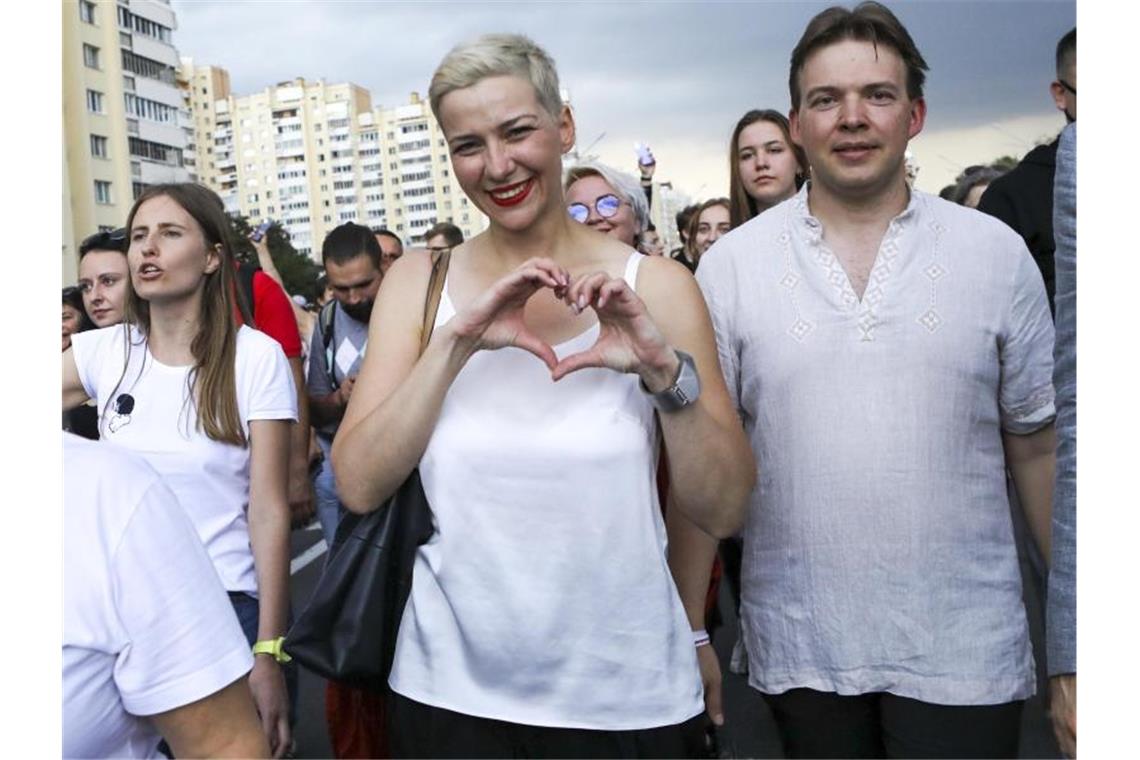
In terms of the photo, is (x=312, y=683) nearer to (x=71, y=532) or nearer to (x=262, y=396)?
(x=262, y=396)

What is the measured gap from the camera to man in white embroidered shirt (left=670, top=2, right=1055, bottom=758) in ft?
8.36

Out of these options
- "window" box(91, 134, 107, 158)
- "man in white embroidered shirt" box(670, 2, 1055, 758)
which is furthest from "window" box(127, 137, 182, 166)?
"man in white embroidered shirt" box(670, 2, 1055, 758)

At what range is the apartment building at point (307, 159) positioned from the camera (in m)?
104

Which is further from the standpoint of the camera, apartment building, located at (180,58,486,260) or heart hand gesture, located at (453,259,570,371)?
apartment building, located at (180,58,486,260)

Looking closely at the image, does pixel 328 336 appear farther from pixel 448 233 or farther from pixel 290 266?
pixel 290 266

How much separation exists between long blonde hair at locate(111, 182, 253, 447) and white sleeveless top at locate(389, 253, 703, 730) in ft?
3.56

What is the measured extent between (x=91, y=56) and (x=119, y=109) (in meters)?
2.95

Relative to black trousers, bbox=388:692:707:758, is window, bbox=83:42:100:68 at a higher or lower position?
higher

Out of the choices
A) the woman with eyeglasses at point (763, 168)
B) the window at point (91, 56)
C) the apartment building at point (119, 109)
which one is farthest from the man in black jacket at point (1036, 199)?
the window at point (91, 56)

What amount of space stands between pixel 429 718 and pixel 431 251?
86cm

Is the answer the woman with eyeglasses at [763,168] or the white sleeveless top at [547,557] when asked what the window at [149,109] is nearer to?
the woman with eyeglasses at [763,168]

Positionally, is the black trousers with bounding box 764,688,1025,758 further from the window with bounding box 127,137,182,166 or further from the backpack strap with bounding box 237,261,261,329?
the window with bounding box 127,137,182,166

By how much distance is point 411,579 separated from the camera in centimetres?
230
